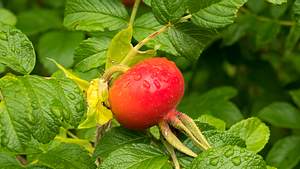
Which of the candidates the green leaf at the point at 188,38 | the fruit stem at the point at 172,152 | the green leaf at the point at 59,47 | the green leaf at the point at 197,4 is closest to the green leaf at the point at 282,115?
the green leaf at the point at 59,47

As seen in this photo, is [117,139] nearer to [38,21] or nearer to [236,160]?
[236,160]

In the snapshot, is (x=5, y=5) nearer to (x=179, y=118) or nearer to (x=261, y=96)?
(x=261, y=96)

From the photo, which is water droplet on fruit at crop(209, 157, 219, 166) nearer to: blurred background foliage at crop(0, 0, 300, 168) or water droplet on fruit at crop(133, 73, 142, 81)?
water droplet on fruit at crop(133, 73, 142, 81)

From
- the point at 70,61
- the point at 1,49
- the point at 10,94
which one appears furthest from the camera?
the point at 70,61

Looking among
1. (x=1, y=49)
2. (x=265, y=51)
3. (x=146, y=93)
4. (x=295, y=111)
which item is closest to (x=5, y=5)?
(x=265, y=51)

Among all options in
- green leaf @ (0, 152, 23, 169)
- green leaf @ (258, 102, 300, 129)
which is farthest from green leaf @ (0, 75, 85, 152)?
green leaf @ (258, 102, 300, 129)

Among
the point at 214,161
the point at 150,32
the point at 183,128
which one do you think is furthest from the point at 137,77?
the point at 150,32
